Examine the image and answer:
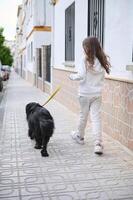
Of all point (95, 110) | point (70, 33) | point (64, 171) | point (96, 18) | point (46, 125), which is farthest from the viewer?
point (70, 33)

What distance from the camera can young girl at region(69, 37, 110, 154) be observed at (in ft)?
17.4

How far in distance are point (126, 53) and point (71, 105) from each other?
14.9 feet

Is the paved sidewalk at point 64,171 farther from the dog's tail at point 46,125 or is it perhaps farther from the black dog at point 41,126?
the dog's tail at point 46,125

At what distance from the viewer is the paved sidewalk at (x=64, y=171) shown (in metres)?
3.96

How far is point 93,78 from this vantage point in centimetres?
544

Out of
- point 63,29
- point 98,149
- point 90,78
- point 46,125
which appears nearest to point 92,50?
point 90,78

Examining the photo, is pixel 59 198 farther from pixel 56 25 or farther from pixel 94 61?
pixel 56 25

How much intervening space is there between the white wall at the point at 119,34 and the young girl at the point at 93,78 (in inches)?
17.6

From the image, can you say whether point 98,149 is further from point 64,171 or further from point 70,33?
point 70,33

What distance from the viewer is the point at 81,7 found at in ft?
28.5

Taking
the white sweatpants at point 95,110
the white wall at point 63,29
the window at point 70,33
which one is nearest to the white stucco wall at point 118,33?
the white wall at point 63,29

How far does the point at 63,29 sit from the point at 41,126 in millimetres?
6802

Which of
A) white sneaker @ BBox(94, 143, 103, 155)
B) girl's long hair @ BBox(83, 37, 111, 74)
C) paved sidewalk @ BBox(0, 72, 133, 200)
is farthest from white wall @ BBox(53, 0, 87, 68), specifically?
white sneaker @ BBox(94, 143, 103, 155)

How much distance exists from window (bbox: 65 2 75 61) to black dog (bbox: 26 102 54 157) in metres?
4.41
